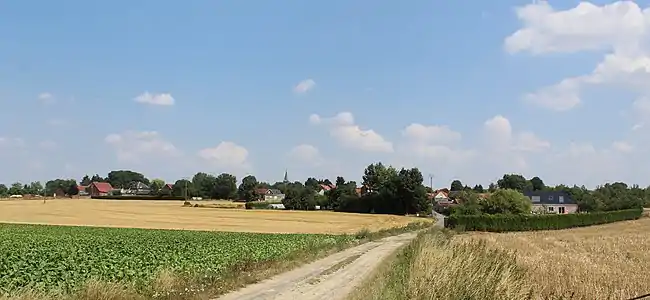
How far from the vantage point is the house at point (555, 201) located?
6201 inches

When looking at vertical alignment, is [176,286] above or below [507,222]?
below

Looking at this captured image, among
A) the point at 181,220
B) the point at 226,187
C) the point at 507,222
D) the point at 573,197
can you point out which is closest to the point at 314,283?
the point at 507,222

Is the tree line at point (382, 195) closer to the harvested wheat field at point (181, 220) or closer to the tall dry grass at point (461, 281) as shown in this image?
the harvested wheat field at point (181, 220)

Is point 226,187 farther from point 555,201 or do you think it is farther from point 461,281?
point 461,281

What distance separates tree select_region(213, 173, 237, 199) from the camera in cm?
18962

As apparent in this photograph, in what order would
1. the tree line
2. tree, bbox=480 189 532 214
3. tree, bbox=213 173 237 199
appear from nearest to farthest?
tree, bbox=480 189 532 214, the tree line, tree, bbox=213 173 237 199

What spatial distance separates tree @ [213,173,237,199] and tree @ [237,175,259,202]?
2.40 m

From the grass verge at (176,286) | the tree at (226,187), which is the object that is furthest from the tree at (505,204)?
the tree at (226,187)

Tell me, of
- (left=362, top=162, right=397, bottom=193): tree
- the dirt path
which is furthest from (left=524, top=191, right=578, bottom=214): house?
the dirt path

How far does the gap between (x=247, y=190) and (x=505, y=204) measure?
96313 mm

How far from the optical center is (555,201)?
163250 mm

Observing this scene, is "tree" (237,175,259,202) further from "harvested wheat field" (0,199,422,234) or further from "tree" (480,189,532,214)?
"tree" (480,189,532,214)

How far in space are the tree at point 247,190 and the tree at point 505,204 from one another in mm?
88211

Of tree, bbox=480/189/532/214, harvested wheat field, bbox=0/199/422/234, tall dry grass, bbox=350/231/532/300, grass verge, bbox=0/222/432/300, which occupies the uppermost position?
tree, bbox=480/189/532/214
